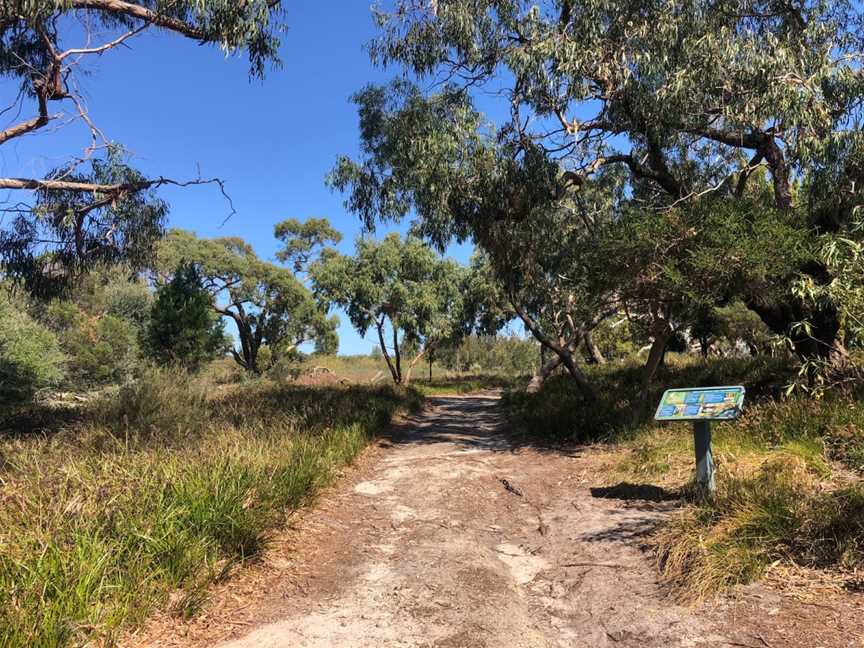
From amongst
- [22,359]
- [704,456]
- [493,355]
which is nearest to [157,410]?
[704,456]

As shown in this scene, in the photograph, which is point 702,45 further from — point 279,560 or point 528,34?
point 279,560

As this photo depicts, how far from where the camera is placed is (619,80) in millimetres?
8922

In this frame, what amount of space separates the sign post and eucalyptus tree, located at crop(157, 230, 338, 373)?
88.2 feet

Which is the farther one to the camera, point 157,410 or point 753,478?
point 157,410

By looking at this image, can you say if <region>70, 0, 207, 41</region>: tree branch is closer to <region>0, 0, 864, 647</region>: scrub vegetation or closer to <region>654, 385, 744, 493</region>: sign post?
<region>0, 0, 864, 647</region>: scrub vegetation

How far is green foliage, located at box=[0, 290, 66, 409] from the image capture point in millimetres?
12641

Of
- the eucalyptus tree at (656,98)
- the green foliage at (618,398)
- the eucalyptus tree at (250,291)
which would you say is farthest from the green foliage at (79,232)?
the eucalyptus tree at (250,291)

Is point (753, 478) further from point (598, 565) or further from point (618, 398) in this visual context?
point (618, 398)

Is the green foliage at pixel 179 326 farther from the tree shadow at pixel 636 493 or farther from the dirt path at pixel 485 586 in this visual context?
the tree shadow at pixel 636 493

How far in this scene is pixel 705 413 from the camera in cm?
503

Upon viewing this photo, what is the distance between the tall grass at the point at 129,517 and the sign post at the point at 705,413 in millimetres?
3829

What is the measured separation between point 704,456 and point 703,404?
1.56ft

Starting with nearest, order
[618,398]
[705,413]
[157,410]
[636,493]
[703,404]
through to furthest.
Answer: [705,413], [703,404], [636,493], [157,410], [618,398]

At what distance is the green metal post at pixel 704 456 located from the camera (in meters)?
5.04
